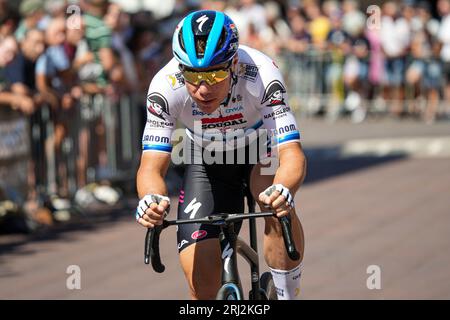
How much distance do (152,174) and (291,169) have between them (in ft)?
2.38

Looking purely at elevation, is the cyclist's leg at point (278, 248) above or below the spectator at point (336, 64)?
above

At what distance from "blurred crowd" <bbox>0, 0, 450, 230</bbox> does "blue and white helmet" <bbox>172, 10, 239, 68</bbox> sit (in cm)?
553

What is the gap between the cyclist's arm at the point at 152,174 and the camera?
5742 mm

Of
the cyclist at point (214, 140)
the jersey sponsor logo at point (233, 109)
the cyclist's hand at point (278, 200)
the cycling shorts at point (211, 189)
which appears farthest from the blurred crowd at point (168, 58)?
the cyclist's hand at point (278, 200)

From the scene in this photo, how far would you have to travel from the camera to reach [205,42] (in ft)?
18.3

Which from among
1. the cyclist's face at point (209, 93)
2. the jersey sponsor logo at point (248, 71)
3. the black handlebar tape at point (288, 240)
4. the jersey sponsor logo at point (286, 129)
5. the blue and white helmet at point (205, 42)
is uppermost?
the blue and white helmet at point (205, 42)

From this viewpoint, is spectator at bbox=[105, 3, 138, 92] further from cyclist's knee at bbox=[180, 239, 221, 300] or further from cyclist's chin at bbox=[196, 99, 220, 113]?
cyclist's chin at bbox=[196, 99, 220, 113]

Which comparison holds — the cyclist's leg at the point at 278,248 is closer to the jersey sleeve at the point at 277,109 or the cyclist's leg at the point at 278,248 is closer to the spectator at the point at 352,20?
the jersey sleeve at the point at 277,109

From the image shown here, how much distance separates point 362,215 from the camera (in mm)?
11828

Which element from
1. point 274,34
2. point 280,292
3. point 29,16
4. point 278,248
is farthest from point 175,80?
point 274,34

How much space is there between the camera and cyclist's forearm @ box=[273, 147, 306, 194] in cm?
568

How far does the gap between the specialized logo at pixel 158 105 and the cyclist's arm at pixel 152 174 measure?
21 centimetres

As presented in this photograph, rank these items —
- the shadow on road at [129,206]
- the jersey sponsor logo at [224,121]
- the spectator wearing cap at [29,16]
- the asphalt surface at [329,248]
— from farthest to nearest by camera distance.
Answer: the spectator wearing cap at [29,16] → the shadow on road at [129,206] → the asphalt surface at [329,248] → the jersey sponsor logo at [224,121]
